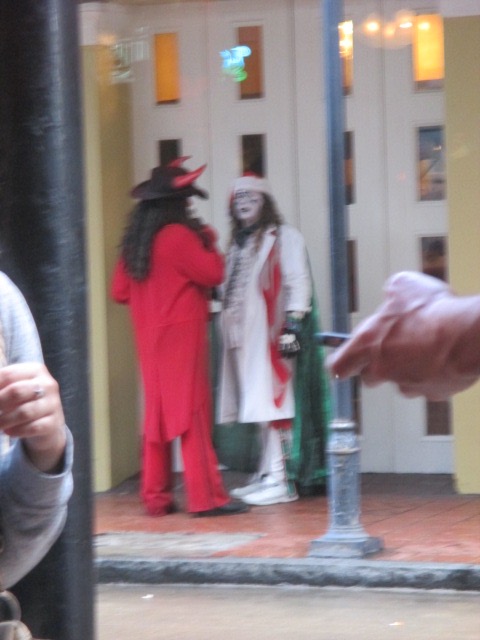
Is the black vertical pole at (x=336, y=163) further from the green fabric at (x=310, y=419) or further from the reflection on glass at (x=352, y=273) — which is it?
the reflection on glass at (x=352, y=273)

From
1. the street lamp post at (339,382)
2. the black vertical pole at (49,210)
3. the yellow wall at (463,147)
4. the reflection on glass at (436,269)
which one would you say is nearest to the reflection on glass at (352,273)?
the reflection on glass at (436,269)

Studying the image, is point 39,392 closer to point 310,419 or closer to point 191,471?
point 191,471

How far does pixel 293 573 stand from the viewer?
21.6ft

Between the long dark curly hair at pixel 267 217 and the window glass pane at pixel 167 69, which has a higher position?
the window glass pane at pixel 167 69

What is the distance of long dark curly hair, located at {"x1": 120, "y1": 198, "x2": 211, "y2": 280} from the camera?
7672 millimetres

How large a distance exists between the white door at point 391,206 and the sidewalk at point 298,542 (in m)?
0.28

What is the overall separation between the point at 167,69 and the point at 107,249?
1325mm

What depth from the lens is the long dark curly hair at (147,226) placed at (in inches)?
302

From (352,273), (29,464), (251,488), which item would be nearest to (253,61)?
(352,273)

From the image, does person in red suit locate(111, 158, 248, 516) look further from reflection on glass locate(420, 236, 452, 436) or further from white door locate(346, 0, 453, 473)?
reflection on glass locate(420, 236, 452, 436)

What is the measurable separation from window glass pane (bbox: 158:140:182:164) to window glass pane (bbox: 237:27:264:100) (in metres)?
0.59

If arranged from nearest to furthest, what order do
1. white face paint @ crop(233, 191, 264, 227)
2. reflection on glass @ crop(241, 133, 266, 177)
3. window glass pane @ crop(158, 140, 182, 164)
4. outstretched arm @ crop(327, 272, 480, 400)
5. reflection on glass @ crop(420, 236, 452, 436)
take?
outstretched arm @ crop(327, 272, 480, 400), white face paint @ crop(233, 191, 264, 227), reflection on glass @ crop(420, 236, 452, 436), reflection on glass @ crop(241, 133, 266, 177), window glass pane @ crop(158, 140, 182, 164)

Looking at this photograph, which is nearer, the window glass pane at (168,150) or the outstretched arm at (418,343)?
the outstretched arm at (418,343)

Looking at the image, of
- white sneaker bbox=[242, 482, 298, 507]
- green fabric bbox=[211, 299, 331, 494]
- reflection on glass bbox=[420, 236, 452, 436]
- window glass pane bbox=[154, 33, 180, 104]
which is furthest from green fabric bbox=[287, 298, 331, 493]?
window glass pane bbox=[154, 33, 180, 104]
